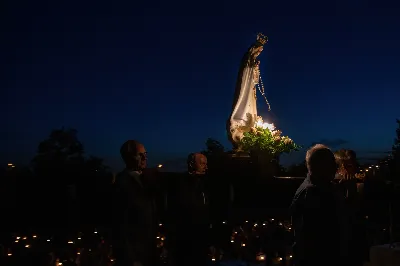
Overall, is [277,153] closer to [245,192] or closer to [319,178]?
[245,192]

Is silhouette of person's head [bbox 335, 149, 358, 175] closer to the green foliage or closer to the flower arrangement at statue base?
the flower arrangement at statue base

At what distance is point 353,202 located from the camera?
452 cm

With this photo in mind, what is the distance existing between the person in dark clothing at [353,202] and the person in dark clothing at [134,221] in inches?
74.3

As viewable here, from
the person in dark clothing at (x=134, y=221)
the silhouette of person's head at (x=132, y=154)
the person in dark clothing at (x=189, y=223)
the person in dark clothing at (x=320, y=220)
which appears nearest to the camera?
the person in dark clothing at (x=320, y=220)

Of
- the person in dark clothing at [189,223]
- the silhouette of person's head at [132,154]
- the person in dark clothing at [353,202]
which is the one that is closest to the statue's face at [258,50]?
the person in dark clothing at [353,202]

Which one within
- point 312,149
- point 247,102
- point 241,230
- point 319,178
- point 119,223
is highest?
point 247,102

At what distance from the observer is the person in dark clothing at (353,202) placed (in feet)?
11.2

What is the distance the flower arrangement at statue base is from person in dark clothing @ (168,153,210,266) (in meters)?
5.61

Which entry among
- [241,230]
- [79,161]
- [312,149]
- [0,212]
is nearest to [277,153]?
[241,230]

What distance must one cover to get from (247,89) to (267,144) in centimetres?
225

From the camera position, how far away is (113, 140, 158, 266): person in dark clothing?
13.3ft

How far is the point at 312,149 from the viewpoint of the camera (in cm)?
357

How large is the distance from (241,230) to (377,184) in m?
2.25

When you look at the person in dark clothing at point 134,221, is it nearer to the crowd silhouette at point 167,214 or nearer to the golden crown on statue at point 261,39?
the crowd silhouette at point 167,214
